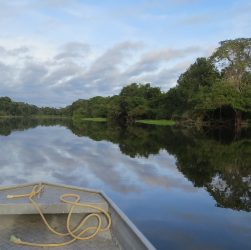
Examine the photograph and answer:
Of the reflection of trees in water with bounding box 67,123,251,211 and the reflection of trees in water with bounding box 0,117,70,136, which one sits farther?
the reflection of trees in water with bounding box 0,117,70,136

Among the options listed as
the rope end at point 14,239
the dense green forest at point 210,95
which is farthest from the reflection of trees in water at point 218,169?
the dense green forest at point 210,95

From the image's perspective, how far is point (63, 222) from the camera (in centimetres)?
626

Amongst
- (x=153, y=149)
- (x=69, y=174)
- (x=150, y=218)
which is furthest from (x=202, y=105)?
(x=150, y=218)

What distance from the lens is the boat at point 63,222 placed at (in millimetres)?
5371

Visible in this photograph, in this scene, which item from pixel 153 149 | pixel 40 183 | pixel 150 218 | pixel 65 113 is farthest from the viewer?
pixel 65 113

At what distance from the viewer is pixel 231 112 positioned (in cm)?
5984

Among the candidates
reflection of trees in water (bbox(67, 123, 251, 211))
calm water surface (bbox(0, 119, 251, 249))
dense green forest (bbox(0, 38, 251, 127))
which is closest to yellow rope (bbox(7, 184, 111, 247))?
calm water surface (bbox(0, 119, 251, 249))

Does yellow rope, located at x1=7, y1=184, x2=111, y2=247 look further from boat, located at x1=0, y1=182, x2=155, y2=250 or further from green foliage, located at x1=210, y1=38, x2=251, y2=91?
green foliage, located at x1=210, y1=38, x2=251, y2=91

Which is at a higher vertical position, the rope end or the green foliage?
the green foliage

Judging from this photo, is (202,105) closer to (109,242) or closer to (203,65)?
(203,65)

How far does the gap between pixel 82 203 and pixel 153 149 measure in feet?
59.6

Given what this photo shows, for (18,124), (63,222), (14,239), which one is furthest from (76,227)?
(18,124)

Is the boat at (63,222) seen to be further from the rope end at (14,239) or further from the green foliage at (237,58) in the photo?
the green foliage at (237,58)

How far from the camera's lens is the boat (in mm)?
5371
